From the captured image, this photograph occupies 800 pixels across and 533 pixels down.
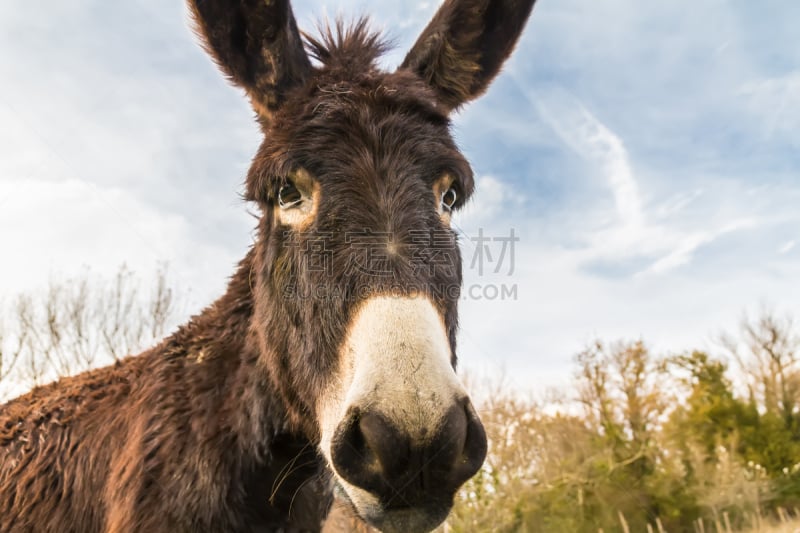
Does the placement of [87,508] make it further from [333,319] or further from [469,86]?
[469,86]

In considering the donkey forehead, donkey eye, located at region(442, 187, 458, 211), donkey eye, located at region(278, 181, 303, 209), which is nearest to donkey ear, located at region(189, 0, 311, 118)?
the donkey forehead

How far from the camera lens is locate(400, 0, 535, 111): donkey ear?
12.2ft

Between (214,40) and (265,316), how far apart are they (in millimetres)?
1750

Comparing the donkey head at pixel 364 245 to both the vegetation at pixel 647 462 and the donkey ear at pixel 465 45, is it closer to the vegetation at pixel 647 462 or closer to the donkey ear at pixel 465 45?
the donkey ear at pixel 465 45

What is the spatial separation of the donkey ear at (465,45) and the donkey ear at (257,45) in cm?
85

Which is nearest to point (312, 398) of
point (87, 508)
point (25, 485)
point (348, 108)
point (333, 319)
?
point (333, 319)

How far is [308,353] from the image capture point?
2.54 metres

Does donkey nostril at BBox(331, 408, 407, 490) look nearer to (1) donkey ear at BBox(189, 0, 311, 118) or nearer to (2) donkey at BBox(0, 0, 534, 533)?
(2) donkey at BBox(0, 0, 534, 533)

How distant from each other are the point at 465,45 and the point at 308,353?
251cm

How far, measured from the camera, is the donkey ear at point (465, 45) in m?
3.71

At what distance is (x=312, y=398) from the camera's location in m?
2.53

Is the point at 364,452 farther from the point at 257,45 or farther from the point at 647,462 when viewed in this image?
the point at 647,462

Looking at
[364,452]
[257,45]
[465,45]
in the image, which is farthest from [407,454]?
[465,45]

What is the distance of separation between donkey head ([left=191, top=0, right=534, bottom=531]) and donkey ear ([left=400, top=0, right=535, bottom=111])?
0.01 meters
